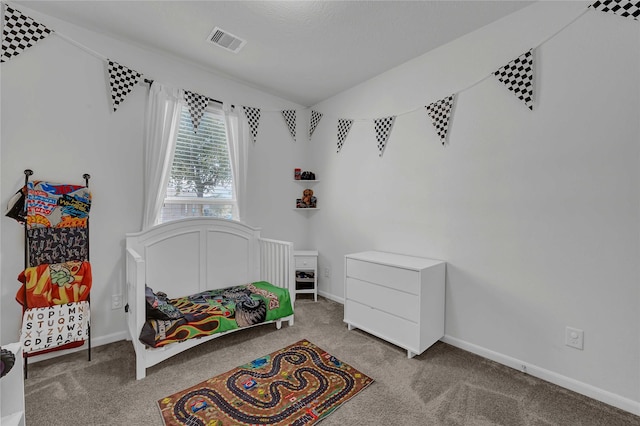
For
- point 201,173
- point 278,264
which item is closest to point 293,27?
point 201,173

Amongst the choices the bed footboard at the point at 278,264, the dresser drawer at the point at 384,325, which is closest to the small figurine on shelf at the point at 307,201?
the bed footboard at the point at 278,264

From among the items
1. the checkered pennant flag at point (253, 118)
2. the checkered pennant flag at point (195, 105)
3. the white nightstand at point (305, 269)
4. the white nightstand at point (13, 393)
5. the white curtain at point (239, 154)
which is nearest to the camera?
the white nightstand at point (13, 393)

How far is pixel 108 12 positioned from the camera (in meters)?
2.09

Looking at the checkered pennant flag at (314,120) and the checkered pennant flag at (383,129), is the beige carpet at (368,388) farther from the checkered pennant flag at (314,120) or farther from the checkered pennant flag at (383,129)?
the checkered pennant flag at (314,120)

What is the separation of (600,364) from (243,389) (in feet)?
→ 7.28

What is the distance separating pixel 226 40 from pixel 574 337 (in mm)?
3400

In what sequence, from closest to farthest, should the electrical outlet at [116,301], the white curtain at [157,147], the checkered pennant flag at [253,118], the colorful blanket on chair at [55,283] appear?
1. the colorful blanket on chair at [55,283]
2. the electrical outlet at [116,301]
3. the white curtain at [157,147]
4. the checkered pennant flag at [253,118]

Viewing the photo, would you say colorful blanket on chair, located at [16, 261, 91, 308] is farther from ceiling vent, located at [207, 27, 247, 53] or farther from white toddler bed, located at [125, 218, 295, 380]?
ceiling vent, located at [207, 27, 247, 53]

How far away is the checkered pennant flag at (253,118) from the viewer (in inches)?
127

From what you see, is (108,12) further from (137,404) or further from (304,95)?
(137,404)

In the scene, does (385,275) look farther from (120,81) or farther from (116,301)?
(120,81)

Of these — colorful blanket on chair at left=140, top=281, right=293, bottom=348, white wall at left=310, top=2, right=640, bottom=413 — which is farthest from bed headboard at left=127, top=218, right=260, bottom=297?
white wall at left=310, top=2, right=640, bottom=413

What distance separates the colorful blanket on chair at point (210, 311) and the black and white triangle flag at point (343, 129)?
1.85m

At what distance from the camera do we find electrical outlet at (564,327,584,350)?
70.2 inches
